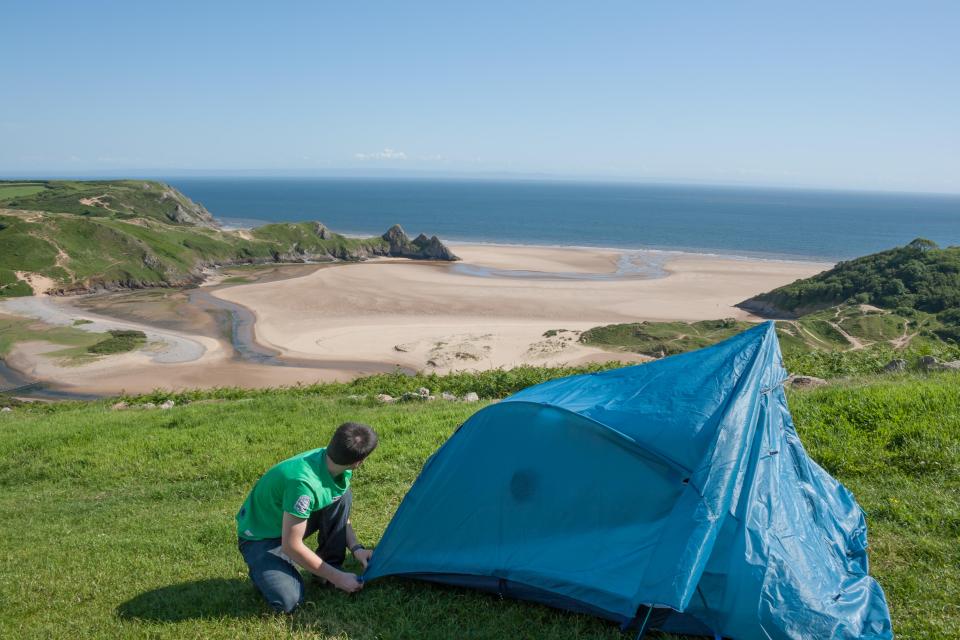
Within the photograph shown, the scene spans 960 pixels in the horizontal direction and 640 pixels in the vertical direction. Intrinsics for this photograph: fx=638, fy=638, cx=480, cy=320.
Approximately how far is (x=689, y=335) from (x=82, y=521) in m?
26.3

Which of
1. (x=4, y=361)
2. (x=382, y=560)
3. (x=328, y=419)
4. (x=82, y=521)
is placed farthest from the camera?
(x=4, y=361)

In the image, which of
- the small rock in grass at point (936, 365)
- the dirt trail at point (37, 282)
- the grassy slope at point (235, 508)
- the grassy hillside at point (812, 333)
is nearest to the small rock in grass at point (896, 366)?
the small rock in grass at point (936, 365)

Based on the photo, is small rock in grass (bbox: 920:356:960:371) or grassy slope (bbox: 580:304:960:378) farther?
grassy slope (bbox: 580:304:960:378)

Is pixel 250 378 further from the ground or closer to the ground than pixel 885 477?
closer to the ground

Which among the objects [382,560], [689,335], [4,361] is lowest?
[4,361]

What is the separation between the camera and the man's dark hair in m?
5.17

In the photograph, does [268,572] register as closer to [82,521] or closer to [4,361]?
[82,521]

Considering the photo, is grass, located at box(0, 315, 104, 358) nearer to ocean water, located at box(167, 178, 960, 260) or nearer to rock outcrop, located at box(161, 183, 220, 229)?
rock outcrop, located at box(161, 183, 220, 229)

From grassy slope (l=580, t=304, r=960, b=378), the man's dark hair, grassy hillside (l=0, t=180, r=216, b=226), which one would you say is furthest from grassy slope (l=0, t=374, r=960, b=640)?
grassy hillside (l=0, t=180, r=216, b=226)

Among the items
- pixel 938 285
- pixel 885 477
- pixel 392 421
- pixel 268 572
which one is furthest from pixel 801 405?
pixel 938 285

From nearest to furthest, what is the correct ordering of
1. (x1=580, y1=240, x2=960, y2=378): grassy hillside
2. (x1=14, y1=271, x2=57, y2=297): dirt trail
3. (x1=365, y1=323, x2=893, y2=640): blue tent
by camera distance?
(x1=365, y1=323, x2=893, y2=640): blue tent, (x1=580, y1=240, x2=960, y2=378): grassy hillside, (x1=14, y1=271, x2=57, y2=297): dirt trail

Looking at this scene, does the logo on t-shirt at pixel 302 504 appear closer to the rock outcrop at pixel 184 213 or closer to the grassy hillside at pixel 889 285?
the grassy hillside at pixel 889 285

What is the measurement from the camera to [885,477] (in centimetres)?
794

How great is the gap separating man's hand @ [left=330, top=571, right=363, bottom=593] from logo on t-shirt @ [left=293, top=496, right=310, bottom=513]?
2.43 ft
